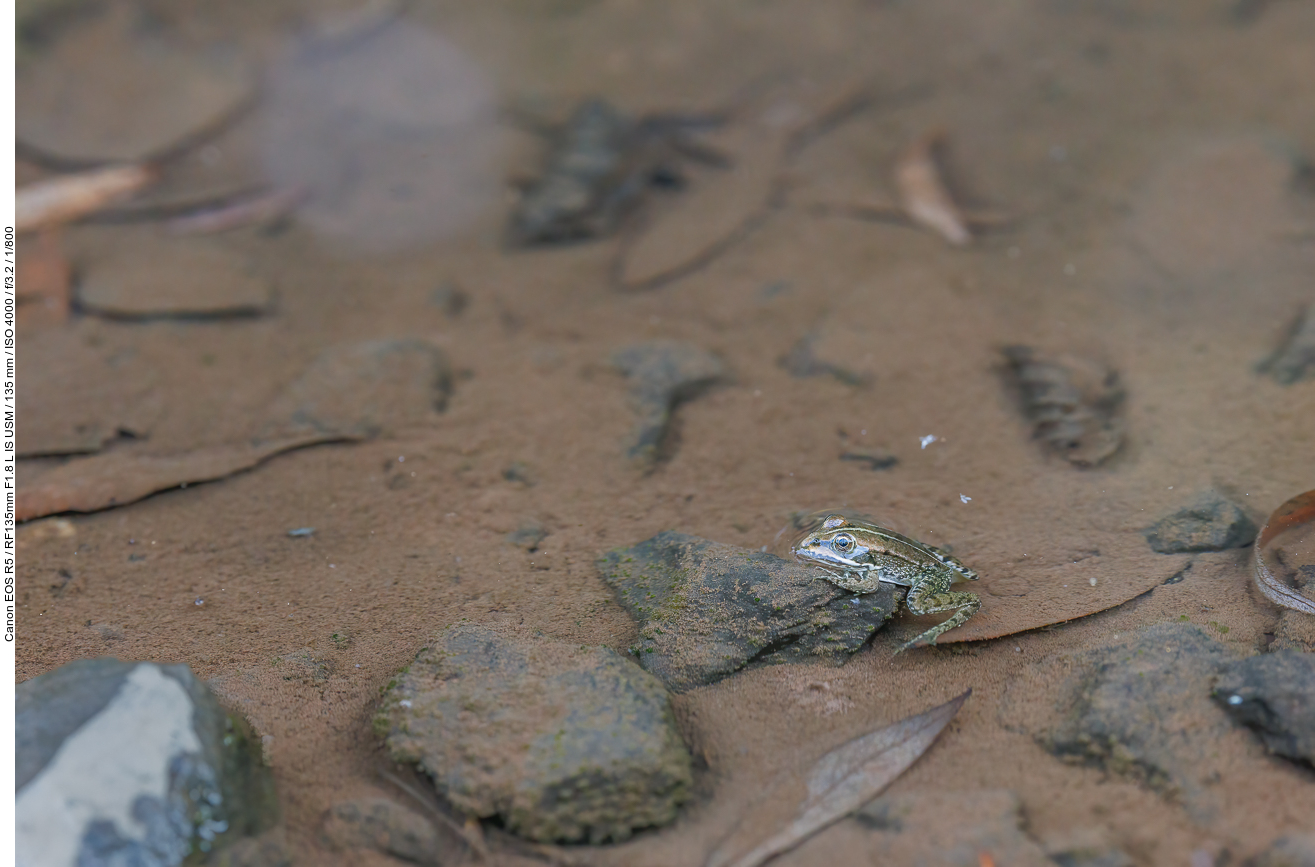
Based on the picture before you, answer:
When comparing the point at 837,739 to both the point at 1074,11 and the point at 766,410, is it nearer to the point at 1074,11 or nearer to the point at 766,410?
the point at 766,410

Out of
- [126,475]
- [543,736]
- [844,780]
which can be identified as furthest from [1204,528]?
[126,475]

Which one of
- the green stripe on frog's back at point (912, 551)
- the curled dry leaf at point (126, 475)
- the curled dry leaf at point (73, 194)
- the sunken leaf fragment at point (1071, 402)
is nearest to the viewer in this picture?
the green stripe on frog's back at point (912, 551)

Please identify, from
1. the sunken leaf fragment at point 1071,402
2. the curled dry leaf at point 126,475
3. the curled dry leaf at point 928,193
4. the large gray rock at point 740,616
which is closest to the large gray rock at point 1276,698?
the large gray rock at point 740,616

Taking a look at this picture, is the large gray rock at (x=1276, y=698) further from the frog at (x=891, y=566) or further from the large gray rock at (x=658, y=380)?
the large gray rock at (x=658, y=380)

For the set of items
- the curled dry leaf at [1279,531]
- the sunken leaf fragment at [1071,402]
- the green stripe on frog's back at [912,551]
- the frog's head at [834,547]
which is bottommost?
the frog's head at [834,547]

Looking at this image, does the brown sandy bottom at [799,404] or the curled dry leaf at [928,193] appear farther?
the curled dry leaf at [928,193]

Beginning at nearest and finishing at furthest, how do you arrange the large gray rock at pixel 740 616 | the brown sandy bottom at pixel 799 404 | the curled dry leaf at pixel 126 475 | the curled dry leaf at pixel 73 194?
the brown sandy bottom at pixel 799 404
the large gray rock at pixel 740 616
the curled dry leaf at pixel 126 475
the curled dry leaf at pixel 73 194
